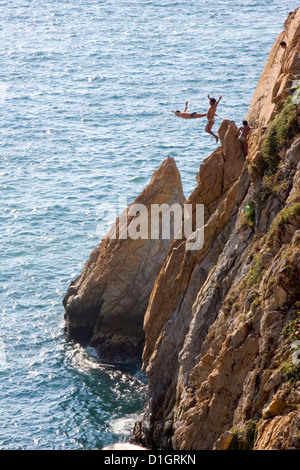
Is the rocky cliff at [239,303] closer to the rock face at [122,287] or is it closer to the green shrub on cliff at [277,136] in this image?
the green shrub on cliff at [277,136]

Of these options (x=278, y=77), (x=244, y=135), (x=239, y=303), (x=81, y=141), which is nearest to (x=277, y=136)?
(x=244, y=135)

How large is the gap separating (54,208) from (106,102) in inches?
1155

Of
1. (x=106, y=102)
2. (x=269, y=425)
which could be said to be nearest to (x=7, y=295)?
(x=269, y=425)

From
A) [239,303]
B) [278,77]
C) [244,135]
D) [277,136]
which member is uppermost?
[278,77]

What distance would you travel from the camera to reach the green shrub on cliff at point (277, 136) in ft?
113

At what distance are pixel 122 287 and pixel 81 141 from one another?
132 feet

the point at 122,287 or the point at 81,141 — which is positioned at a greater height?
the point at 81,141

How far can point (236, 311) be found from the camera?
3366cm

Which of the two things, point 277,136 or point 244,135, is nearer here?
point 277,136

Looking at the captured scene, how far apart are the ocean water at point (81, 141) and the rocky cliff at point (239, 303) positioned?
7472mm

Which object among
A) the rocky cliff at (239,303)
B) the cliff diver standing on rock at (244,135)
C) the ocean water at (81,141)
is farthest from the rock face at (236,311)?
the ocean water at (81,141)

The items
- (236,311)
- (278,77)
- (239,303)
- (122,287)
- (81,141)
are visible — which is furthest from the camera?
(81,141)

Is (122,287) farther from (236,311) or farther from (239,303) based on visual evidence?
(239,303)
